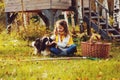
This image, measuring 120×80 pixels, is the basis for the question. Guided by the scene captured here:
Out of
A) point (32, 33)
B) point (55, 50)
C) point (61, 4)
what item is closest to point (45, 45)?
point (55, 50)

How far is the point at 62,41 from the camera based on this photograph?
1173 centimetres

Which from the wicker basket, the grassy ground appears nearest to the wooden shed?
the wicker basket

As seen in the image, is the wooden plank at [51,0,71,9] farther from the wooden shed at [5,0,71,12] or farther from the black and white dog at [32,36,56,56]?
the black and white dog at [32,36,56,56]

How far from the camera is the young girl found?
1165 centimetres

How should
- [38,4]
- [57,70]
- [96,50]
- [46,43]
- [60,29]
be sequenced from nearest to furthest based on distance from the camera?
[57,70] → [96,50] → [60,29] → [46,43] → [38,4]

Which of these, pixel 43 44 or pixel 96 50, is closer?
pixel 96 50

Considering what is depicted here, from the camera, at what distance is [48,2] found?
64.1 feet

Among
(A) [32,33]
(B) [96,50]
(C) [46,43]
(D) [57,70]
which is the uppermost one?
(D) [57,70]

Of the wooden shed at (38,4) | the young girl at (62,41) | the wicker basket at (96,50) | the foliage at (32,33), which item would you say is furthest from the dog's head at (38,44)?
the wooden shed at (38,4)

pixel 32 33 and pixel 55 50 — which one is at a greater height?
pixel 55 50

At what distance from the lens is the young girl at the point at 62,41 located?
38.2 ft

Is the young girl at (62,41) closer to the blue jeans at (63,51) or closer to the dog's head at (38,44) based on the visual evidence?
the blue jeans at (63,51)

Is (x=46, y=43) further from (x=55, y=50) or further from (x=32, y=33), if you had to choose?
(x=32, y=33)

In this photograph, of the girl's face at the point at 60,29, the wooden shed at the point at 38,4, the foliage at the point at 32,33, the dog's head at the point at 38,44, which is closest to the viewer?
the girl's face at the point at 60,29
